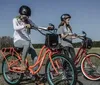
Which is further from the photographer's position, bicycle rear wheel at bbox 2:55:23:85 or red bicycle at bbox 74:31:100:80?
red bicycle at bbox 74:31:100:80

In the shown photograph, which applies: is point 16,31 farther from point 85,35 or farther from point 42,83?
point 85,35

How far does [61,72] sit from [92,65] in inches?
85.6

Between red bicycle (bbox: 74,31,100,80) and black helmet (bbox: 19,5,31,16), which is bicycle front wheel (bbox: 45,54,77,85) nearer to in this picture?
black helmet (bbox: 19,5,31,16)

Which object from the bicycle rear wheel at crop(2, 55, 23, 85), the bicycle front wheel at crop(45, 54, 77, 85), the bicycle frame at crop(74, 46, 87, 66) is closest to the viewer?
the bicycle front wheel at crop(45, 54, 77, 85)

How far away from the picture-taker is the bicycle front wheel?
271 inches

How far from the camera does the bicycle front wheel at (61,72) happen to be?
688 centimetres

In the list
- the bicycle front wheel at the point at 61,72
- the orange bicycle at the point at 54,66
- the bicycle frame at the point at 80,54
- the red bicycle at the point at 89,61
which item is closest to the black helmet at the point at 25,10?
the orange bicycle at the point at 54,66

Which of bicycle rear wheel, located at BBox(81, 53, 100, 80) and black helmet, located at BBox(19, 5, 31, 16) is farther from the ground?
black helmet, located at BBox(19, 5, 31, 16)

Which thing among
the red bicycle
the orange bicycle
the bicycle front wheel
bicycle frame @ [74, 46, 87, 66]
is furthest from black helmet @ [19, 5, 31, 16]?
bicycle frame @ [74, 46, 87, 66]

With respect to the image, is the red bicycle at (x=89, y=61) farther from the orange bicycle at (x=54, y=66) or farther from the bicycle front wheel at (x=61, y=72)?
the bicycle front wheel at (x=61, y=72)

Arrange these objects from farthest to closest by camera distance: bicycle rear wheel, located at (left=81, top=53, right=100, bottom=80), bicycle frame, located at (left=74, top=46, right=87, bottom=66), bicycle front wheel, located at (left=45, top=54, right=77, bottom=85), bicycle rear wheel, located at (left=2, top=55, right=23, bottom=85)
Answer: bicycle frame, located at (left=74, top=46, right=87, bottom=66)
bicycle rear wheel, located at (left=81, top=53, right=100, bottom=80)
bicycle rear wheel, located at (left=2, top=55, right=23, bottom=85)
bicycle front wheel, located at (left=45, top=54, right=77, bottom=85)

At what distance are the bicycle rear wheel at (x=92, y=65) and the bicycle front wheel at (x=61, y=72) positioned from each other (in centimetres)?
196

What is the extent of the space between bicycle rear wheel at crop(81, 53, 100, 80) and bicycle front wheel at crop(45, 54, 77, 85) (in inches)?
77.1

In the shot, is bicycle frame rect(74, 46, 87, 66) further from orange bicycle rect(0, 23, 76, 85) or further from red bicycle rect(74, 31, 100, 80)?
orange bicycle rect(0, 23, 76, 85)
